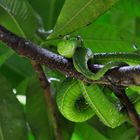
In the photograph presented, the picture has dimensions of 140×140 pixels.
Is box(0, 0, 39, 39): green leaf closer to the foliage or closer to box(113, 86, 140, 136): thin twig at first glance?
the foliage

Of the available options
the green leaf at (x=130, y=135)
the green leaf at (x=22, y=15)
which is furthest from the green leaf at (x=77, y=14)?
the green leaf at (x=130, y=135)

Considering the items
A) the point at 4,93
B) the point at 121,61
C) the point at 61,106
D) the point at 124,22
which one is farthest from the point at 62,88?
the point at 124,22

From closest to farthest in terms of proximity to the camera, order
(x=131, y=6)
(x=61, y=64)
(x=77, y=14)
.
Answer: (x=61, y=64) < (x=77, y=14) < (x=131, y=6)

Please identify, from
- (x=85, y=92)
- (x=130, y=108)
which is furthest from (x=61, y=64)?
(x=130, y=108)

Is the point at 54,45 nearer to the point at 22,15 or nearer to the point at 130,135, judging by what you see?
the point at 22,15

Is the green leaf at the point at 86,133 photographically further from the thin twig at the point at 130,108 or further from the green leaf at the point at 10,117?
the thin twig at the point at 130,108

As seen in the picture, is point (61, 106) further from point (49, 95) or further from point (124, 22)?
point (124, 22)
